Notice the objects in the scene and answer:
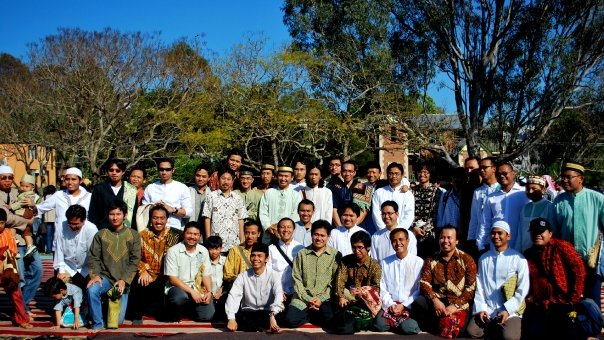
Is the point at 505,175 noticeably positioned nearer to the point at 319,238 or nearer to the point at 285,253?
the point at 319,238

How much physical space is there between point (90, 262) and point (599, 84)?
62.4ft

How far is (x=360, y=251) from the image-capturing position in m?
5.75

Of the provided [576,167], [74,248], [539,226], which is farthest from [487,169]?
[74,248]

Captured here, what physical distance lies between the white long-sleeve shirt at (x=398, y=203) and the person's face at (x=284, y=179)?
1.01 m

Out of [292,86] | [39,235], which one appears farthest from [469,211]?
[292,86]

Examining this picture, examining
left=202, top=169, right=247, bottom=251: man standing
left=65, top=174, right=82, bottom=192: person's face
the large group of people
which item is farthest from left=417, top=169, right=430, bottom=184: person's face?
left=65, top=174, right=82, bottom=192: person's face

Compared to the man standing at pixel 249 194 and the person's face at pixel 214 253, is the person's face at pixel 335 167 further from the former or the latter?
the person's face at pixel 214 253

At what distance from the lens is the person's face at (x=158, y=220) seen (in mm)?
6102

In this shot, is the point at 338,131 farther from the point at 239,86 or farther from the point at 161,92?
the point at 161,92

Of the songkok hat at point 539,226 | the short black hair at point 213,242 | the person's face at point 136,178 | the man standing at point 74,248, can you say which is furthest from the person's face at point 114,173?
the songkok hat at point 539,226

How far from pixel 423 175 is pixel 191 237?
276cm

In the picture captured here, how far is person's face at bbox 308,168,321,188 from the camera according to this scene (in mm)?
7017

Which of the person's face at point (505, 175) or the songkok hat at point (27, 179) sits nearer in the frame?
the person's face at point (505, 175)

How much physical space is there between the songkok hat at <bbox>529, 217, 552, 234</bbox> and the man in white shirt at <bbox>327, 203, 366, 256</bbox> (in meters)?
1.82
